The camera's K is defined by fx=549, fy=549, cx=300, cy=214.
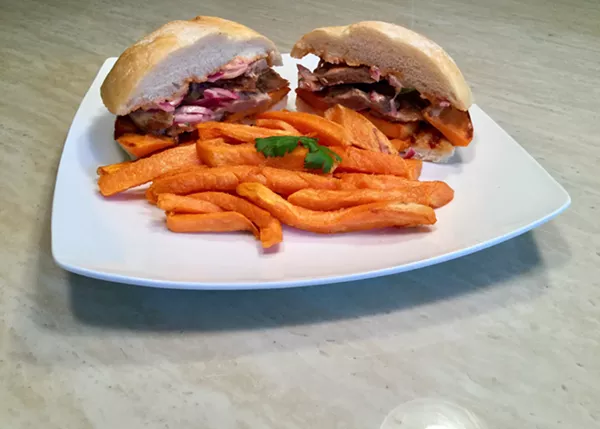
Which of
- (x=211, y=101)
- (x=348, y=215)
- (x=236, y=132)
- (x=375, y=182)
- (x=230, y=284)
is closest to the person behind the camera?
(x=230, y=284)

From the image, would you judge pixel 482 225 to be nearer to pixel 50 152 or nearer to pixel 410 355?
pixel 410 355

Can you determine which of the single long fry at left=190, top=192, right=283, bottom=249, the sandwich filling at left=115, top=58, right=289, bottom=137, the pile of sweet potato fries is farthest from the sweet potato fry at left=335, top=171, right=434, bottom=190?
the sandwich filling at left=115, top=58, right=289, bottom=137

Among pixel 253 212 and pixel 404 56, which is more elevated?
pixel 404 56

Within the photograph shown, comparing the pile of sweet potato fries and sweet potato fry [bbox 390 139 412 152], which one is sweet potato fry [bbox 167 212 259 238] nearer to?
the pile of sweet potato fries

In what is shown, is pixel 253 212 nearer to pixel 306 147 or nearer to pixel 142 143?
pixel 306 147

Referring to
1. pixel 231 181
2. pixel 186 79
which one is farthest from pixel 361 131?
pixel 186 79
